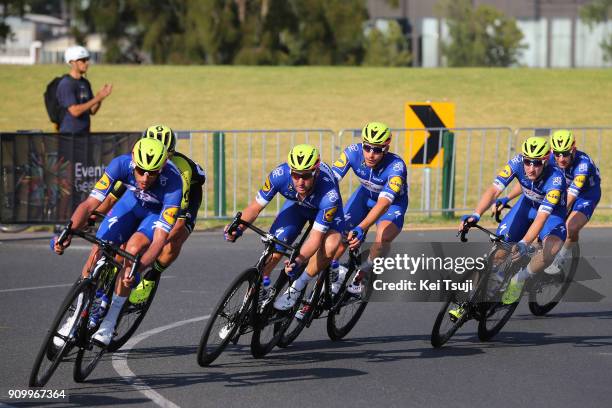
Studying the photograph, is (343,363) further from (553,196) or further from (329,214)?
(553,196)

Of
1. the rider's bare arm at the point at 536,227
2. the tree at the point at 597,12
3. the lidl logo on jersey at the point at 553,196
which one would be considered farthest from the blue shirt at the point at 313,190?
the tree at the point at 597,12

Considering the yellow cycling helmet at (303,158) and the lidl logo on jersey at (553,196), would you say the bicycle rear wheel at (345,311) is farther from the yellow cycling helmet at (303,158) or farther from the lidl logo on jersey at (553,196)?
the lidl logo on jersey at (553,196)

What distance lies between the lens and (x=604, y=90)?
37.5 meters

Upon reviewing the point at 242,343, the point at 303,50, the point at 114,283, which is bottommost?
the point at 242,343

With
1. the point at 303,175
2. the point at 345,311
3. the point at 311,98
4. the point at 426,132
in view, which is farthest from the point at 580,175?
the point at 311,98

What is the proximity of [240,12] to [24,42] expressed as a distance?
40732 millimetres

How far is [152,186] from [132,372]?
1.37 meters

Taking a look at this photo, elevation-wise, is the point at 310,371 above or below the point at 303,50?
below

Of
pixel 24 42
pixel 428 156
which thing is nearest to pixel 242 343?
pixel 428 156

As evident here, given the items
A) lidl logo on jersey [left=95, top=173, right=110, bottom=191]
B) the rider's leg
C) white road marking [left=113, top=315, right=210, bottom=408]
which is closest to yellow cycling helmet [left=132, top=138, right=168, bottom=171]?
lidl logo on jersey [left=95, top=173, right=110, bottom=191]

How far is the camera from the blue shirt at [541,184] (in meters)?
10.9

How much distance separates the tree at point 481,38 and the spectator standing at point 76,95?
2125 inches

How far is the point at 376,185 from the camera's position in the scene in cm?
1126

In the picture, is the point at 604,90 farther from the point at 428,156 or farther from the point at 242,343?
the point at 242,343
